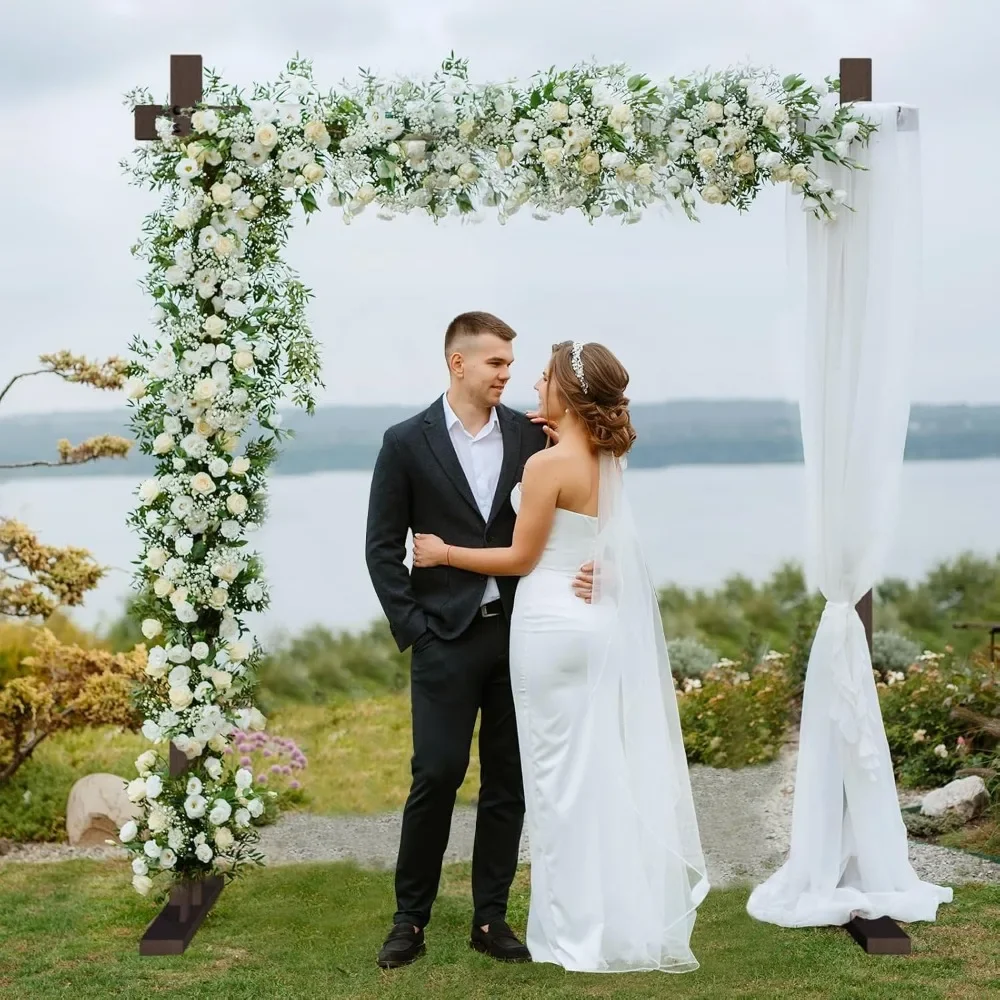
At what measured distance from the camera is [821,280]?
15.1 ft

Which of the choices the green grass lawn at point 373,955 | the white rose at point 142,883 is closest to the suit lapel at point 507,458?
the green grass lawn at point 373,955

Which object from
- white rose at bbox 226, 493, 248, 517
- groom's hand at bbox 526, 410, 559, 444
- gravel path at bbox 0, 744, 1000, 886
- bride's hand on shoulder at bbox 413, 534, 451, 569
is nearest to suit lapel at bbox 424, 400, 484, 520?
bride's hand on shoulder at bbox 413, 534, 451, 569

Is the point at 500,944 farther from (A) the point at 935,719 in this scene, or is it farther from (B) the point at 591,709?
(A) the point at 935,719

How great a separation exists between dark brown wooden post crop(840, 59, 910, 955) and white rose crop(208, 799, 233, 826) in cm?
230

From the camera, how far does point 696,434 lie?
9695 millimetres

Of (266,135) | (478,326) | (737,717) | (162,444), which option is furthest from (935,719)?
(266,135)

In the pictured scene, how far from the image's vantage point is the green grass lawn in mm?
4098

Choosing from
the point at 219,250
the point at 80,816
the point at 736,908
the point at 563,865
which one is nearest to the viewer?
the point at 563,865

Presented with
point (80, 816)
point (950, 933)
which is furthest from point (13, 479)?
point (950, 933)

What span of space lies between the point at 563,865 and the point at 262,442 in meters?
1.87

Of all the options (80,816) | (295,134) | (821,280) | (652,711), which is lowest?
(80,816)

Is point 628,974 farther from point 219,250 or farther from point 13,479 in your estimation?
point 13,479

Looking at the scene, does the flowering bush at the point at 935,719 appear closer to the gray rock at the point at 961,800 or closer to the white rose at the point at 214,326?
the gray rock at the point at 961,800

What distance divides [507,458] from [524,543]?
373 millimetres
